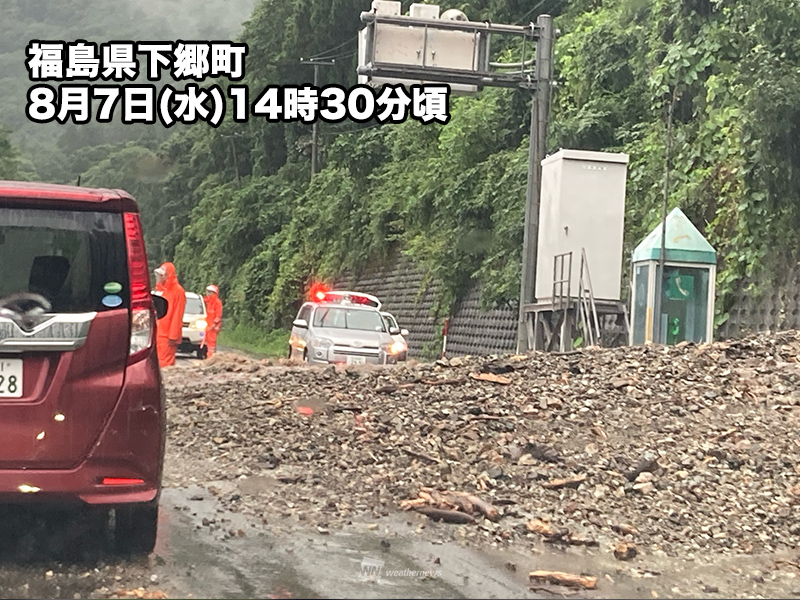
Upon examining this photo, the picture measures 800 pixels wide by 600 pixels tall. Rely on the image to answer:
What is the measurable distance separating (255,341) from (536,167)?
25.2 metres

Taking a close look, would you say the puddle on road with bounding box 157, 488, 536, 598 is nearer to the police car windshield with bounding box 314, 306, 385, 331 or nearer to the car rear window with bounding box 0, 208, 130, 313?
the car rear window with bounding box 0, 208, 130, 313

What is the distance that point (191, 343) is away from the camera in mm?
30344

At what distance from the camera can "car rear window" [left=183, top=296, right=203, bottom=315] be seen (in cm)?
3105

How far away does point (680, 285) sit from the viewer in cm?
1969

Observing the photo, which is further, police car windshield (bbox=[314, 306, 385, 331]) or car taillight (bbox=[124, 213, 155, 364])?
police car windshield (bbox=[314, 306, 385, 331])

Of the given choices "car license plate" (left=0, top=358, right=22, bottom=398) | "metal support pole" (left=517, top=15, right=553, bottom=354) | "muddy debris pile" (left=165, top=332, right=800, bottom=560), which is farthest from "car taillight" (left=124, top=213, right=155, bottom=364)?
"metal support pole" (left=517, top=15, right=553, bottom=354)

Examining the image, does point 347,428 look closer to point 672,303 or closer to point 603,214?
point 672,303

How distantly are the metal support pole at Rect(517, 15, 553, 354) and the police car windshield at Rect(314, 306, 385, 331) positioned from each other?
104 inches

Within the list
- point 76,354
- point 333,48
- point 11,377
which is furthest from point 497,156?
point 11,377

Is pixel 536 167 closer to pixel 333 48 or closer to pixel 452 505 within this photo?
pixel 452 505

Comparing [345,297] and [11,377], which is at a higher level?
[11,377]

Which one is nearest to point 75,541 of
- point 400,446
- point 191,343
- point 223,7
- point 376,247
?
point 400,446

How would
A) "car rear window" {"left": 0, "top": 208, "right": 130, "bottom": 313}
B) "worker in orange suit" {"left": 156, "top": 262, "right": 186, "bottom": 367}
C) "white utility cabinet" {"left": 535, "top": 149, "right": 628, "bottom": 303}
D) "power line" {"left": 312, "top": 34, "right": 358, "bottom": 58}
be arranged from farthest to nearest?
"power line" {"left": 312, "top": 34, "right": 358, "bottom": 58} < "white utility cabinet" {"left": 535, "top": 149, "right": 628, "bottom": 303} < "worker in orange suit" {"left": 156, "top": 262, "right": 186, "bottom": 367} < "car rear window" {"left": 0, "top": 208, "right": 130, "bottom": 313}

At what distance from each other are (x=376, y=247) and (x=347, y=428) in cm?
3026
